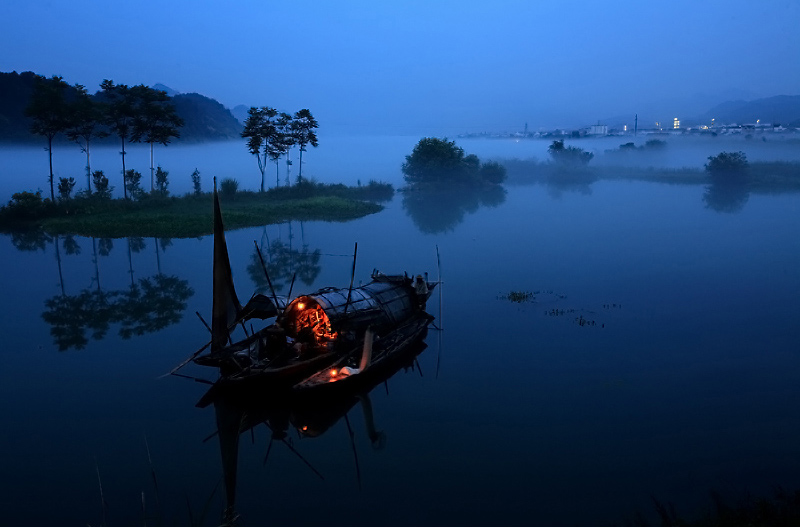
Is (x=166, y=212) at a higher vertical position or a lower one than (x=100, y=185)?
lower

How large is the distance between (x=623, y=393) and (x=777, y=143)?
124 metres

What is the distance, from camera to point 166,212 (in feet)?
138

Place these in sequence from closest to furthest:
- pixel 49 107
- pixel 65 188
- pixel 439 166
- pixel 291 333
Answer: pixel 291 333 → pixel 49 107 → pixel 65 188 → pixel 439 166

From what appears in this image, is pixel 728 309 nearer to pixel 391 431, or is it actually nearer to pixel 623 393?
pixel 623 393

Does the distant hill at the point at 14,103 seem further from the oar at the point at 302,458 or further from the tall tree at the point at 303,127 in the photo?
the oar at the point at 302,458

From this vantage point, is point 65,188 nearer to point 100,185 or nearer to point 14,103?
point 100,185

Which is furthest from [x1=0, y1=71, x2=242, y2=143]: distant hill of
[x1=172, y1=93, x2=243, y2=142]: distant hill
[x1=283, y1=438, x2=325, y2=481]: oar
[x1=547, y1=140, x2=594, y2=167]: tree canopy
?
[x1=547, y1=140, x2=594, y2=167]: tree canopy

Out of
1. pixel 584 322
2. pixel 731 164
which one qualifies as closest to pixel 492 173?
pixel 731 164

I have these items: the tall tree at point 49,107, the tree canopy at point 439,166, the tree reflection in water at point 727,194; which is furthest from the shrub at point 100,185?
the tree reflection in water at point 727,194

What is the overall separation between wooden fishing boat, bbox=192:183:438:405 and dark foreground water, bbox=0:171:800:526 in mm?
1470

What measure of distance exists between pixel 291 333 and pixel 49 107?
35.1 metres

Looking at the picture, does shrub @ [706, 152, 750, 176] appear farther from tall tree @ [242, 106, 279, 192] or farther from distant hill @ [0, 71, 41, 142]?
distant hill @ [0, 71, 41, 142]

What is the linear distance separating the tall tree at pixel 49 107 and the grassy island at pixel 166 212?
9.35 ft

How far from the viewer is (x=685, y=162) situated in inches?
4055
